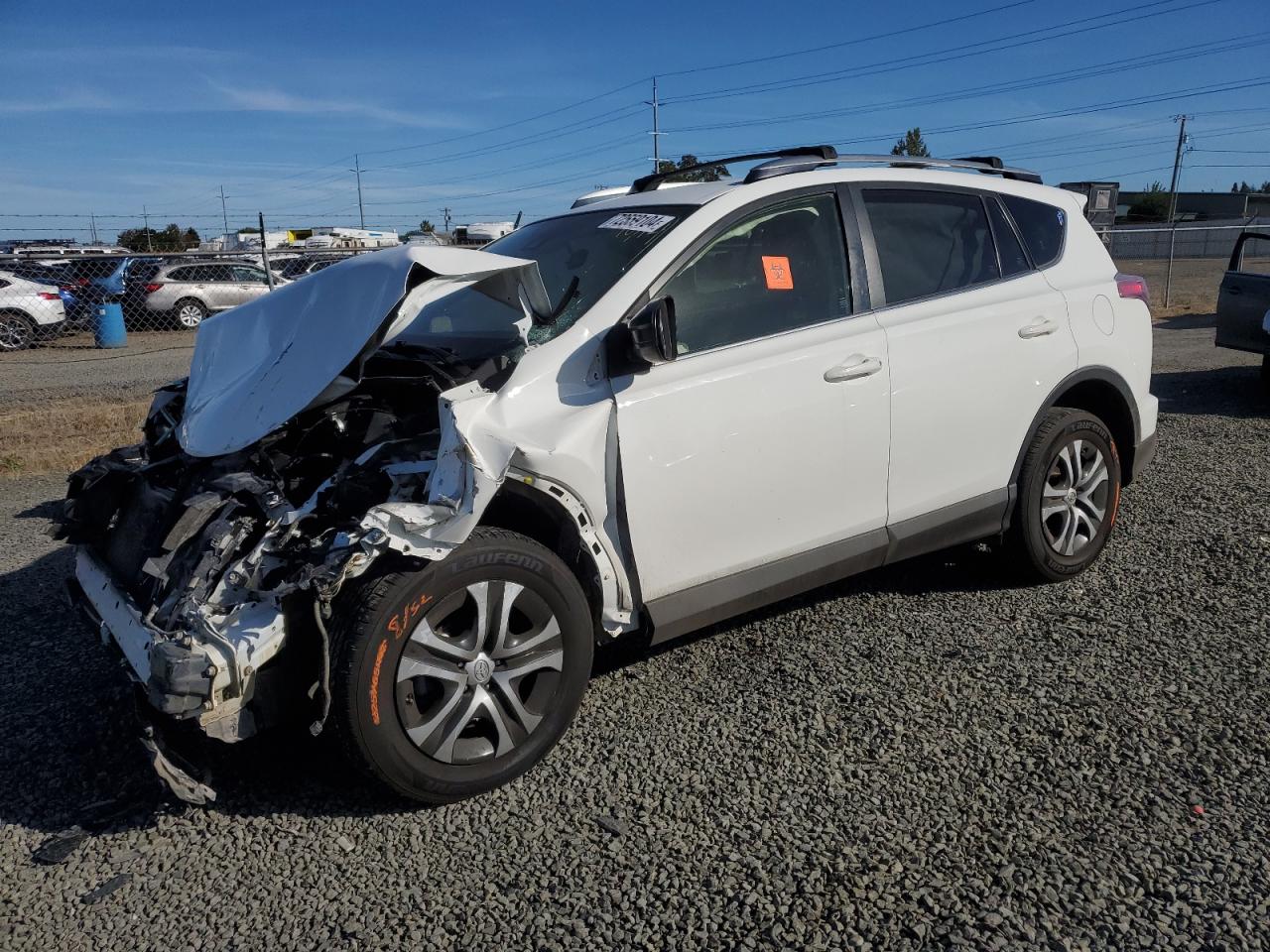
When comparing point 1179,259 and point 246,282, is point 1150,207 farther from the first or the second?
point 246,282

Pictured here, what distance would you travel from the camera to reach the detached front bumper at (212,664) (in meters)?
2.66

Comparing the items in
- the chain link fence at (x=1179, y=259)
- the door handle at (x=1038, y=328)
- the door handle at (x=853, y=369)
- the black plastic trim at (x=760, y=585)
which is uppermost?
the door handle at (x=1038, y=328)

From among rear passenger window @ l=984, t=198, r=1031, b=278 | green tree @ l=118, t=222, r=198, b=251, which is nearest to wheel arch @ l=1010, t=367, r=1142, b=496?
rear passenger window @ l=984, t=198, r=1031, b=278

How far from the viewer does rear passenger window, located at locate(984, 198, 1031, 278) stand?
4465mm

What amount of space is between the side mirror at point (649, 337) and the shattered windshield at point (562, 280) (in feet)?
0.79

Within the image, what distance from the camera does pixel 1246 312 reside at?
352 inches

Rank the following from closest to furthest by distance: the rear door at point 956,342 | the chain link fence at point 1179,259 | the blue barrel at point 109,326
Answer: the rear door at point 956,342 → the blue barrel at point 109,326 → the chain link fence at point 1179,259

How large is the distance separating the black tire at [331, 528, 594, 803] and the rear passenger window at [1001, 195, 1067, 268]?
2887 millimetres

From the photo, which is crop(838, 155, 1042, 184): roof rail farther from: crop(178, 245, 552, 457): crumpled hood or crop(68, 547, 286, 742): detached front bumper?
crop(68, 547, 286, 742): detached front bumper

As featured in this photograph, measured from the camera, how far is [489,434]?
9.81 ft

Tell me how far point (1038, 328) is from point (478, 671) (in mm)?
2956

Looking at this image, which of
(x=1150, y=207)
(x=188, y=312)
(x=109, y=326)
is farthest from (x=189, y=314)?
(x=1150, y=207)

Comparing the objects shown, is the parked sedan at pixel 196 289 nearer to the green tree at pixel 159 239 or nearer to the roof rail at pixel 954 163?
the roof rail at pixel 954 163

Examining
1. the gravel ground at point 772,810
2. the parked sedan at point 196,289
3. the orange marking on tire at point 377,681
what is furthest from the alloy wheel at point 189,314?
the orange marking on tire at point 377,681
